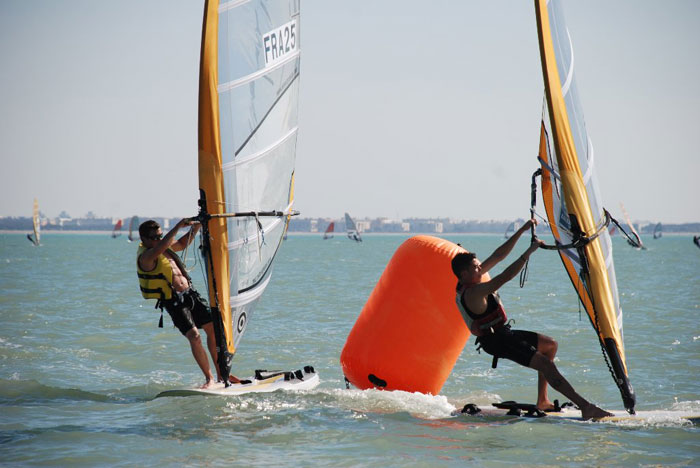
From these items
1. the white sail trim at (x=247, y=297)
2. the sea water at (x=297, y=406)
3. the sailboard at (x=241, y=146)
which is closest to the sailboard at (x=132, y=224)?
the sea water at (x=297, y=406)

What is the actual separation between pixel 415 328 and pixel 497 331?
964mm

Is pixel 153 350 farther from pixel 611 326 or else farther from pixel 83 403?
pixel 611 326

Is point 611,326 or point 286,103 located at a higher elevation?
point 286,103

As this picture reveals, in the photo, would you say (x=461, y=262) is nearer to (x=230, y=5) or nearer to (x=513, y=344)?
(x=513, y=344)

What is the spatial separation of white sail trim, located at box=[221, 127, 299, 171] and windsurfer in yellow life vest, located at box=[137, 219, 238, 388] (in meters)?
0.67

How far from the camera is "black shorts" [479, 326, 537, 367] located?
6.88 metres

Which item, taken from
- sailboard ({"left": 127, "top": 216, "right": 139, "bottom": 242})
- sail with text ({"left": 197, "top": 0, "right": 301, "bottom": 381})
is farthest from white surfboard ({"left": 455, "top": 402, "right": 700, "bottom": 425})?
sailboard ({"left": 127, "top": 216, "right": 139, "bottom": 242})

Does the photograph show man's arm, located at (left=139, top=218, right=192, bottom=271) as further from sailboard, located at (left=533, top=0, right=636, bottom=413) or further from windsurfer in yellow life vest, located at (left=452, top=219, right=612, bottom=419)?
sailboard, located at (left=533, top=0, right=636, bottom=413)

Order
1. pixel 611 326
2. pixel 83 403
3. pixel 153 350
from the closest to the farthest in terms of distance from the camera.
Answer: pixel 611 326
pixel 83 403
pixel 153 350

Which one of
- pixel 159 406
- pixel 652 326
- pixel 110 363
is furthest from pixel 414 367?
pixel 652 326

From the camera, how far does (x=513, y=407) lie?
733cm

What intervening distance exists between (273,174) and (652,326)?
9.82 m

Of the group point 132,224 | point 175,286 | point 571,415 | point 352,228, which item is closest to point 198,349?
point 175,286

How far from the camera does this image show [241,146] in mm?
8008
